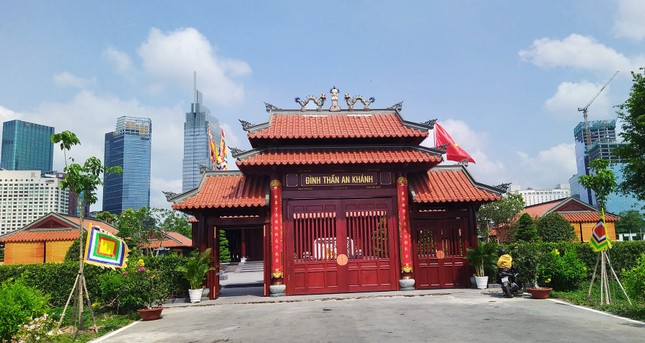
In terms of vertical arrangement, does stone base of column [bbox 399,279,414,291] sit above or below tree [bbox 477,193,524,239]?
below

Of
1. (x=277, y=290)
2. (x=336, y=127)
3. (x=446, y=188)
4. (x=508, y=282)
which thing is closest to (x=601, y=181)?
(x=508, y=282)

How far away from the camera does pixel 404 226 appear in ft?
50.7

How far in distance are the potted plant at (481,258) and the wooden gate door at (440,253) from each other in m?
0.48

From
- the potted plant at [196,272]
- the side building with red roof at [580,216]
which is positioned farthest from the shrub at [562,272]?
the side building with red roof at [580,216]

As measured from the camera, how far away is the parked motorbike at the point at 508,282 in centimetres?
1313

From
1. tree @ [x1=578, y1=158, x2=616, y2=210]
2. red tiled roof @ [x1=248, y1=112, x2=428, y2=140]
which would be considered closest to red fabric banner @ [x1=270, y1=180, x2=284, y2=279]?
red tiled roof @ [x1=248, y1=112, x2=428, y2=140]

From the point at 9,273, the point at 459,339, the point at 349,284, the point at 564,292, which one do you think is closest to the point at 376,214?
the point at 349,284

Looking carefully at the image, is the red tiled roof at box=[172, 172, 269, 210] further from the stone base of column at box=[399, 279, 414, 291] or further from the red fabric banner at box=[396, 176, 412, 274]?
the stone base of column at box=[399, 279, 414, 291]

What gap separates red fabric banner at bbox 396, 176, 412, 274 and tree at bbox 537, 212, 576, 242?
16411 millimetres

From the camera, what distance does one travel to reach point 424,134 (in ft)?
A: 52.7

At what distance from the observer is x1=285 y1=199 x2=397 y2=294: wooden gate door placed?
1513 centimetres

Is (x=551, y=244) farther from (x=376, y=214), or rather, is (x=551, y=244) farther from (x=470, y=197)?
(x=376, y=214)

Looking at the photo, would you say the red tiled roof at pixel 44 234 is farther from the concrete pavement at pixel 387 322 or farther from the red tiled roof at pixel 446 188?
the red tiled roof at pixel 446 188

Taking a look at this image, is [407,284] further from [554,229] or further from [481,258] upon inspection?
[554,229]
